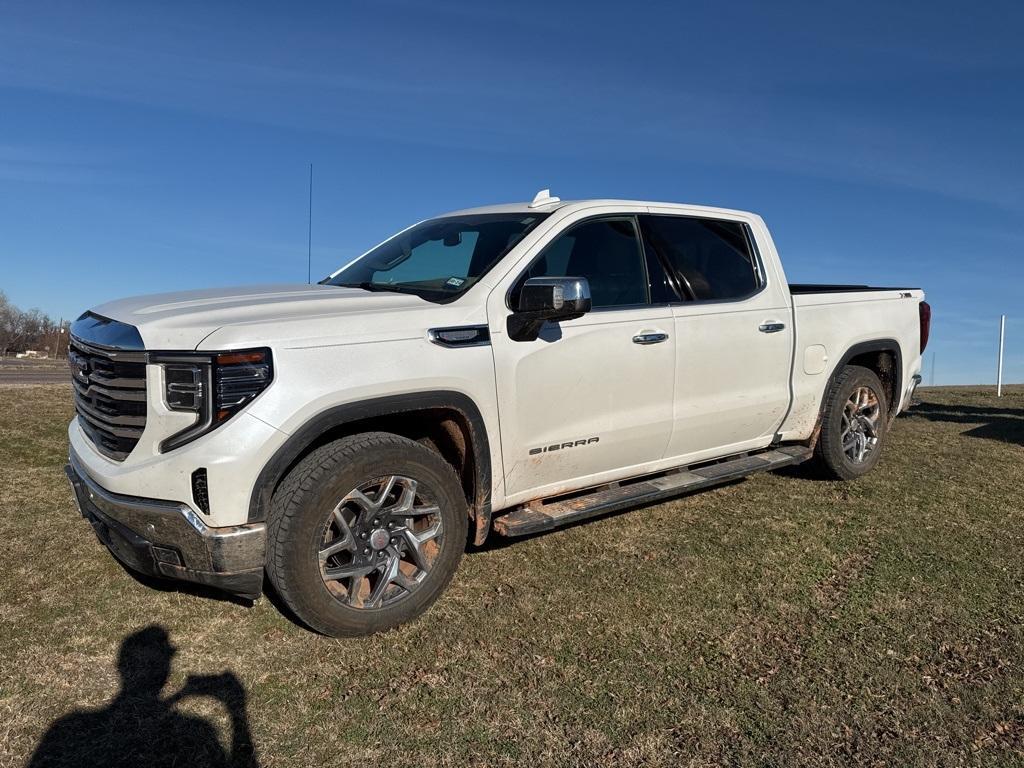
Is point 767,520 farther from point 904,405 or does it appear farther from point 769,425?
point 904,405

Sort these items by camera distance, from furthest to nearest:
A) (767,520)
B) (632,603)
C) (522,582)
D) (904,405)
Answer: (904,405)
(767,520)
(522,582)
(632,603)

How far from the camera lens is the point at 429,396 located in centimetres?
350

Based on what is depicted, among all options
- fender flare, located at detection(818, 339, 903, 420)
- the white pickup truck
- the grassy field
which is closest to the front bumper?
the white pickup truck

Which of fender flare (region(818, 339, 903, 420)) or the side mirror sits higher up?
the side mirror

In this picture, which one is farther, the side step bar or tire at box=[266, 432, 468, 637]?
the side step bar

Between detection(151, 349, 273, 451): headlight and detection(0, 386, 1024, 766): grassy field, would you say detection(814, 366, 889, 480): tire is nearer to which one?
detection(0, 386, 1024, 766): grassy field

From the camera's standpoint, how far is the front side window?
4312 millimetres

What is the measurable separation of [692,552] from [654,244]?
A: 1.88 metres

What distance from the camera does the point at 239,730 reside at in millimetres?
2768

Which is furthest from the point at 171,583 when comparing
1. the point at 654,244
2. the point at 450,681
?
the point at 654,244

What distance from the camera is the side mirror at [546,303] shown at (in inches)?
141

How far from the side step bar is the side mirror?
0.95 meters

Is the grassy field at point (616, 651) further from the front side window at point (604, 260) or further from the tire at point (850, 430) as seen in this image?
the front side window at point (604, 260)

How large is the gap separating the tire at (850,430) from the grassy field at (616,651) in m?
0.71
